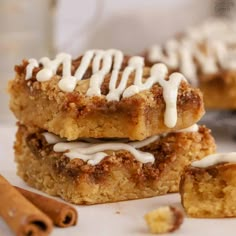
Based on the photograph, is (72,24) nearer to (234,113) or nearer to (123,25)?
(123,25)

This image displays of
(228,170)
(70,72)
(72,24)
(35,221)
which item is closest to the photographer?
(35,221)

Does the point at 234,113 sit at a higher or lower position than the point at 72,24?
lower

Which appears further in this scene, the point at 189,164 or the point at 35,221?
the point at 189,164

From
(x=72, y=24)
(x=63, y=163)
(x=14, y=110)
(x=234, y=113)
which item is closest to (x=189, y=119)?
(x=63, y=163)

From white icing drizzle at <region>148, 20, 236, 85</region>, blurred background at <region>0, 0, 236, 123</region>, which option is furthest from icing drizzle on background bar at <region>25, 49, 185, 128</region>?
blurred background at <region>0, 0, 236, 123</region>

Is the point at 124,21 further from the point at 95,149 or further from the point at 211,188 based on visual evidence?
the point at 211,188

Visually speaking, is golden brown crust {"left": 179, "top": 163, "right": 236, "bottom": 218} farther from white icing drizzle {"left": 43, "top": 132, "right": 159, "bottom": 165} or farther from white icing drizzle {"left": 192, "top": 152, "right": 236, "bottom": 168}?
white icing drizzle {"left": 43, "top": 132, "right": 159, "bottom": 165}

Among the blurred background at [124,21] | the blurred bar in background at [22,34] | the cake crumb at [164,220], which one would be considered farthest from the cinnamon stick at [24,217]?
the blurred background at [124,21]

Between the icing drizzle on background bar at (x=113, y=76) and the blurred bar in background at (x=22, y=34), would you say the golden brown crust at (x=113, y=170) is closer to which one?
the icing drizzle on background bar at (x=113, y=76)
